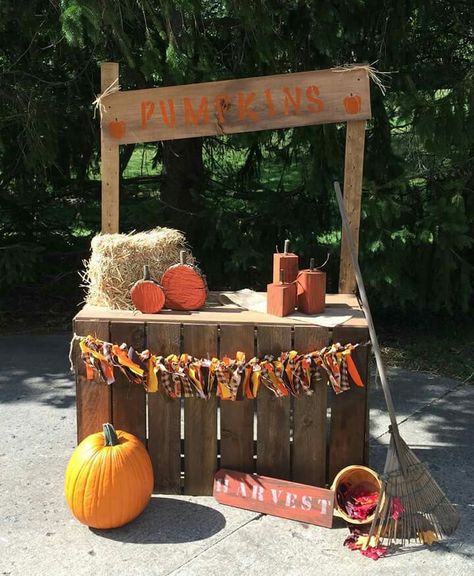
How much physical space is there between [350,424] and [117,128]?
1934 millimetres

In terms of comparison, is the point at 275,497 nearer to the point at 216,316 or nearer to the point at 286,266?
the point at 216,316

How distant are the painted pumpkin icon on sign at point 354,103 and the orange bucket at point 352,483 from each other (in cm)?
177

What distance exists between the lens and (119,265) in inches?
132

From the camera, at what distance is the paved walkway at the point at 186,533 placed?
2.71m

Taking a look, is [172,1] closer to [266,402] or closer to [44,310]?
[266,402]

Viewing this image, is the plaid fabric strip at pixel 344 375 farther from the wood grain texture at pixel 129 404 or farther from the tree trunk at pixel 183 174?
the tree trunk at pixel 183 174

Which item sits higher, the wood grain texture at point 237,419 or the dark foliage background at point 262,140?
the dark foliage background at point 262,140

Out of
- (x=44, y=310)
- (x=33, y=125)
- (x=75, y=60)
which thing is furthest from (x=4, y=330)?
(x=75, y=60)

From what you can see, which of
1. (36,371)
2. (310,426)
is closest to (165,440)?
(310,426)

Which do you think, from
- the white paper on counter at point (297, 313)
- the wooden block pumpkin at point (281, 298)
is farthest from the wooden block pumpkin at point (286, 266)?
the white paper on counter at point (297, 313)

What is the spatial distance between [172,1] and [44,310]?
12.8 ft

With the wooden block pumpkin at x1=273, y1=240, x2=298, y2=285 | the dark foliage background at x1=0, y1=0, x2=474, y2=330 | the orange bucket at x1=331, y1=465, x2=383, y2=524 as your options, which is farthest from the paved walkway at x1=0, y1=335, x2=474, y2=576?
the dark foliage background at x1=0, y1=0, x2=474, y2=330

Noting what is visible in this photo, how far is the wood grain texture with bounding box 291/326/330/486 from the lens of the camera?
121 inches

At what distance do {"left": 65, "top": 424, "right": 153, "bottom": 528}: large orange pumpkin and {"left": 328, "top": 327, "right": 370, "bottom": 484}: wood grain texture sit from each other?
87 centimetres
